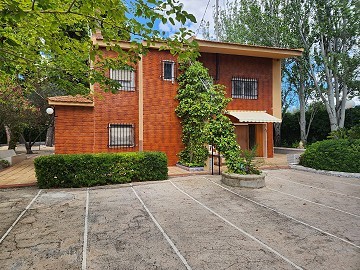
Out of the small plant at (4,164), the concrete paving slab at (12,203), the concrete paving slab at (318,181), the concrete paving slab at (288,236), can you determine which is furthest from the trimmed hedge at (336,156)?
the small plant at (4,164)

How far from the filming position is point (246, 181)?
34.3 ft

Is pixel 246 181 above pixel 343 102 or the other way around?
the other way around

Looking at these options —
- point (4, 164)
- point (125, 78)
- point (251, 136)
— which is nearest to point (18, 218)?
point (125, 78)

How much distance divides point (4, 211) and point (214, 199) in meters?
6.87

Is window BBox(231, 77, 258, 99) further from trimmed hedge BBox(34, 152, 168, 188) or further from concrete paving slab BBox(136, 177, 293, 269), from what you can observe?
concrete paving slab BBox(136, 177, 293, 269)

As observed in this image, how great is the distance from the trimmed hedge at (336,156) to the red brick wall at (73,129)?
44.8 ft

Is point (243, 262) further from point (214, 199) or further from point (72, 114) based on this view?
point (72, 114)

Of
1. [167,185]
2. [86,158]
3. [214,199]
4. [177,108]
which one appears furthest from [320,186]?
[86,158]

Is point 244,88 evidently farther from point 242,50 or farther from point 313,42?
point 313,42

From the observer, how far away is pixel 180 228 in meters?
6.07

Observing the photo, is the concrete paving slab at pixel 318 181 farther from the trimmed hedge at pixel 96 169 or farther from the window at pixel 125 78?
the window at pixel 125 78

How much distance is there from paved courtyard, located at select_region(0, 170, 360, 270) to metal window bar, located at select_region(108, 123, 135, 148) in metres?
5.47

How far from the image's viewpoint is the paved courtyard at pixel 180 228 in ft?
14.8

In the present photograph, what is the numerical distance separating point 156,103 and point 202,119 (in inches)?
133
